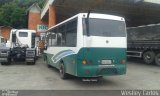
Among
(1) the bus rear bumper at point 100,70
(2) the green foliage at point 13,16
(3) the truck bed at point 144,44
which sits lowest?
(1) the bus rear bumper at point 100,70

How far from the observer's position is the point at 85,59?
1071cm

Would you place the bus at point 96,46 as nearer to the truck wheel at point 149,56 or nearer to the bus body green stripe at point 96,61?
the bus body green stripe at point 96,61

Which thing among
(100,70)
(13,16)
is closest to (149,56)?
(100,70)

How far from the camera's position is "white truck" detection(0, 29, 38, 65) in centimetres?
1992

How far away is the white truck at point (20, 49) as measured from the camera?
19.9 m

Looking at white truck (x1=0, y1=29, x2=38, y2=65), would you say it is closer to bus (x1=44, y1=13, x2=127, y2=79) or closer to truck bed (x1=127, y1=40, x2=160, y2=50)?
truck bed (x1=127, y1=40, x2=160, y2=50)

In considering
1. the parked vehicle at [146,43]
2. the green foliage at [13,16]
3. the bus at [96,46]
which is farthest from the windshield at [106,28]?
the green foliage at [13,16]

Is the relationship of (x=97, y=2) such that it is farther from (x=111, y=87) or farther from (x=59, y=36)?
(x=111, y=87)

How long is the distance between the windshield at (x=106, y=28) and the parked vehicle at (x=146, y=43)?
9371mm

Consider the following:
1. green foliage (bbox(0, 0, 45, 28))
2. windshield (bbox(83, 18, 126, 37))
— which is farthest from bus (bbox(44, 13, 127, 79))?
green foliage (bbox(0, 0, 45, 28))

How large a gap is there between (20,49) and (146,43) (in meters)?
9.55

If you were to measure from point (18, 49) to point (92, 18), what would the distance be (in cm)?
1116

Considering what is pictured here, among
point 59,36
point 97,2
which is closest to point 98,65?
point 59,36

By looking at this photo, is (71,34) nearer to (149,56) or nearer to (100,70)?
(100,70)
